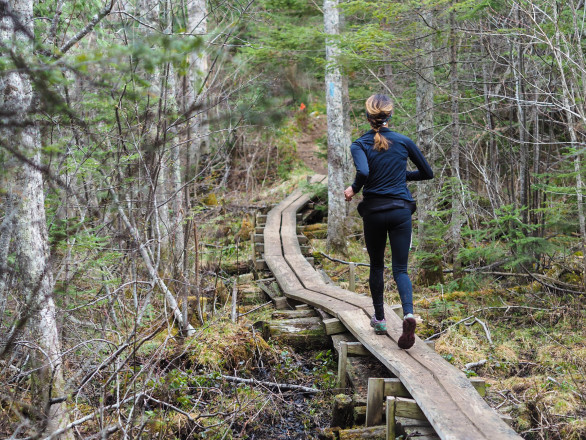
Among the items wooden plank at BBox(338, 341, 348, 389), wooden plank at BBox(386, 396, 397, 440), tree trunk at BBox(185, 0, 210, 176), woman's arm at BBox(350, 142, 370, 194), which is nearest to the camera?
tree trunk at BBox(185, 0, 210, 176)

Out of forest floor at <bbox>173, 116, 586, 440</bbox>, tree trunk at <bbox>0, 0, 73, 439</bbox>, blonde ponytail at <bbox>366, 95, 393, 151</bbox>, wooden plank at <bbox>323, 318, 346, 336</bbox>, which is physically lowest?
forest floor at <bbox>173, 116, 586, 440</bbox>

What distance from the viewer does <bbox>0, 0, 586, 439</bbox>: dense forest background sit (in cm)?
395

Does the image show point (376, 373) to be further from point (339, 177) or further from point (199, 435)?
point (339, 177)

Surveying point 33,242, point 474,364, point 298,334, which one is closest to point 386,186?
point 474,364

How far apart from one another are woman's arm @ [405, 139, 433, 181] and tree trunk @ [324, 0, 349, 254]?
6421 millimetres

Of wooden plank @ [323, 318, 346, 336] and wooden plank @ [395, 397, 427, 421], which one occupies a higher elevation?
wooden plank @ [323, 318, 346, 336]

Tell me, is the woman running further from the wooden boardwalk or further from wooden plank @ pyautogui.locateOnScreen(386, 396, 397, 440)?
wooden plank @ pyautogui.locateOnScreen(386, 396, 397, 440)

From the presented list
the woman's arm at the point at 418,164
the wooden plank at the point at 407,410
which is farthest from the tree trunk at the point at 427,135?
the wooden plank at the point at 407,410

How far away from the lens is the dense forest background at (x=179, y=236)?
156 inches

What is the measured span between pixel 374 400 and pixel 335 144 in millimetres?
7888

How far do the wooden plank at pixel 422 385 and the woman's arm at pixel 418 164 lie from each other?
172 cm

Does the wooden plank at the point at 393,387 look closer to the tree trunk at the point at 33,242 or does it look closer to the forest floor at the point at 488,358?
the forest floor at the point at 488,358

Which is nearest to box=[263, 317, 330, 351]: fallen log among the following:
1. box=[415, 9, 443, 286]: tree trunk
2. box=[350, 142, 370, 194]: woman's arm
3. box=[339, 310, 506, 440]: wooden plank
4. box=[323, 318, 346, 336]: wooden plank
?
box=[323, 318, 346, 336]: wooden plank

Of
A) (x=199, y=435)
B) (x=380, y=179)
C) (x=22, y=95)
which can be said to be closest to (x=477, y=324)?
(x=380, y=179)
